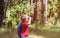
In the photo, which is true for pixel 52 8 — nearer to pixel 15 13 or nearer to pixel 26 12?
pixel 26 12

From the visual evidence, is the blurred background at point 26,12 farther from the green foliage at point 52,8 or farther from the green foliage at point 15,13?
→ the green foliage at point 52,8

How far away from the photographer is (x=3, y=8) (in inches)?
438

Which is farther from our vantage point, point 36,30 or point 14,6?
point 14,6

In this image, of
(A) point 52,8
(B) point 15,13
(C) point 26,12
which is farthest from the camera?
(A) point 52,8

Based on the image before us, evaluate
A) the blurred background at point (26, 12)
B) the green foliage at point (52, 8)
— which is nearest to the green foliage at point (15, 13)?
the blurred background at point (26, 12)

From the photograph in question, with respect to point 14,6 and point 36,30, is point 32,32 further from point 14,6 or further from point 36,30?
point 14,6

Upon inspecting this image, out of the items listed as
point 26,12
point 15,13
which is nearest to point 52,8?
point 26,12

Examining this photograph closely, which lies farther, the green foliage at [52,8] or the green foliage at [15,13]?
the green foliage at [52,8]

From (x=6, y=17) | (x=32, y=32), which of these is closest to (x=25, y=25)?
(x=32, y=32)

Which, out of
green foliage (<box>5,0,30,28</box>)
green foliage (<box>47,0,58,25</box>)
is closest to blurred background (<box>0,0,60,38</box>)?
green foliage (<box>5,0,30,28</box>)

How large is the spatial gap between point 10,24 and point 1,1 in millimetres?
1340

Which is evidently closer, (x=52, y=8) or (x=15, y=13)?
(x=15, y=13)

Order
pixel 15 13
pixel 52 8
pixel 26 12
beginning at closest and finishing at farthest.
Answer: pixel 15 13 < pixel 26 12 < pixel 52 8

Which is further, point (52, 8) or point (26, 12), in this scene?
point (52, 8)
